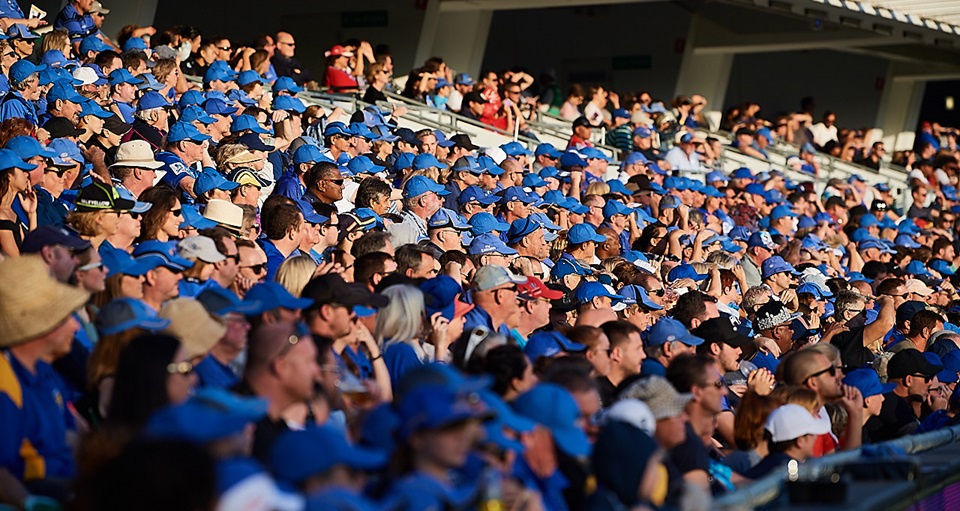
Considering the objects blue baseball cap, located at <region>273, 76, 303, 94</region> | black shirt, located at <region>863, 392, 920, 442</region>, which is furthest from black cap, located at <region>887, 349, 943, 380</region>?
blue baseball cap, located at <region>273, 76, 303, 94</region>

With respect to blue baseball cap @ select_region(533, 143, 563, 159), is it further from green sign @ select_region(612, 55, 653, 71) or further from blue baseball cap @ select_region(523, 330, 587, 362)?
green sign @ select_region(612, 55, 653, 71)

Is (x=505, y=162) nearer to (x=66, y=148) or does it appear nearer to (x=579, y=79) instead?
(x=66, y=148)

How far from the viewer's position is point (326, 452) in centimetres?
356

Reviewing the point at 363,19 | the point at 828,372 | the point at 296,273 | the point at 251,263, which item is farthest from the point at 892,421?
the point at 363,19

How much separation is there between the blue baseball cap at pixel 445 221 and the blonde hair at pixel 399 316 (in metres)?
3.33

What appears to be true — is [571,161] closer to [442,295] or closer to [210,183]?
[210,183]

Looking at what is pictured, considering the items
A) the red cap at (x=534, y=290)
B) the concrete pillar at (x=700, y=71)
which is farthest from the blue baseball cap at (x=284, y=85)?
the concrete pillar at (x=700, y=71)

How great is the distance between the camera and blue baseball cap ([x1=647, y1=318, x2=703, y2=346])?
7.31 m

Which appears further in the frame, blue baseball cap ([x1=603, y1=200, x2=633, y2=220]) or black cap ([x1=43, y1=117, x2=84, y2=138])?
blue baseball cap ([x1=603, y1=200, x2=633, y2=220])

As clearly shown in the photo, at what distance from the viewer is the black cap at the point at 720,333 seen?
7.80 meters

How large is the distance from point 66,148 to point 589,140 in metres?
9.95

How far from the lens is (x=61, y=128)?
8727mm

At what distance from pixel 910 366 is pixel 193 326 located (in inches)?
193

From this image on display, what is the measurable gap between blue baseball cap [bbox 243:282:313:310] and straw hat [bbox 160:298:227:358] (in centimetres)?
30
